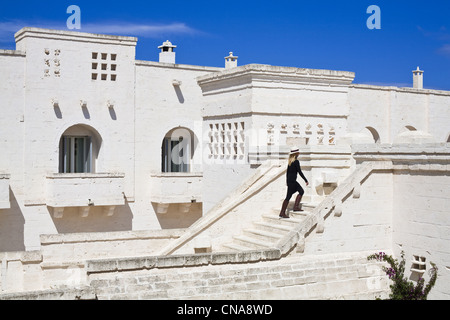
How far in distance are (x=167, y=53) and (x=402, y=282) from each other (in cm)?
1576

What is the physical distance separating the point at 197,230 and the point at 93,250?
267 cm

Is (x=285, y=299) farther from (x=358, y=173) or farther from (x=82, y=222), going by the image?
(x=82, y=222)

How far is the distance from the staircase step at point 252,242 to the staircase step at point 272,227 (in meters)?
0.34

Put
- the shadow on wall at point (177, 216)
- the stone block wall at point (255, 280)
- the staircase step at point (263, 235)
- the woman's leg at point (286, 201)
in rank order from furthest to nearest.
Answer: the shadow on wall at point (177, 216), the woman's leg at point (286, 201), the staircase step at point (263, 235), the stone block wall at point (255, 280)

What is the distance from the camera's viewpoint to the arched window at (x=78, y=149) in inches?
906

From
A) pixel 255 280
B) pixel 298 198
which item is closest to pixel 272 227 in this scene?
pixel 298 198

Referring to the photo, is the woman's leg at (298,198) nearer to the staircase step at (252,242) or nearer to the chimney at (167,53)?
the staircase step at (252,242)

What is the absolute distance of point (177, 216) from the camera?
24.4 m

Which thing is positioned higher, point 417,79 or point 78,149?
point 417,79

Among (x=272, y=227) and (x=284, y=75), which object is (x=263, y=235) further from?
(x=284, y=75)

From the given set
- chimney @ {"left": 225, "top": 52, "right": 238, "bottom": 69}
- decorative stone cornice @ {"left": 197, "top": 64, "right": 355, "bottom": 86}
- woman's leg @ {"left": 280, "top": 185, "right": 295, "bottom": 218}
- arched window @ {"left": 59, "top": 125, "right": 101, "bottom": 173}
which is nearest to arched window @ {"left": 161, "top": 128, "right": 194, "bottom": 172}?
arched window @ {"left": 59, "top": 125, "right": 101, "bottom": 173}

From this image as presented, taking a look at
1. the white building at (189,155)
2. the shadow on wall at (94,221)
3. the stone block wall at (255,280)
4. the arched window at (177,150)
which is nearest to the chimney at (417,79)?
the white building at (189,155)
